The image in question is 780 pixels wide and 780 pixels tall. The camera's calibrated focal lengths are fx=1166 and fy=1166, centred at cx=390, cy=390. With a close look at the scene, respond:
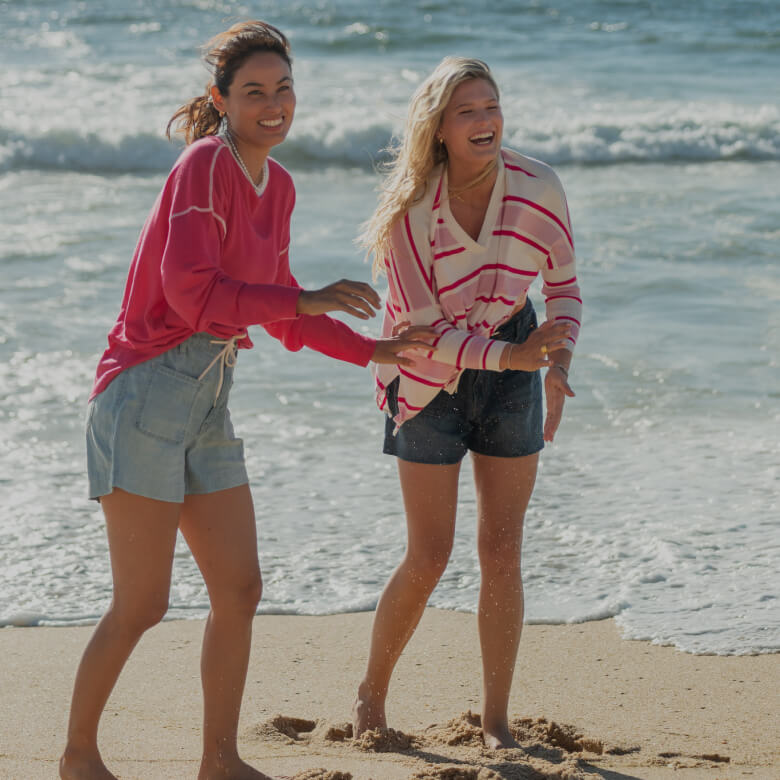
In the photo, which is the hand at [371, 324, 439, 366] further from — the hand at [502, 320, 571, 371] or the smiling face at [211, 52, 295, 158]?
the smiling face at [211, 52, 295, 158]

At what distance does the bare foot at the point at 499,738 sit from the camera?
3361mm

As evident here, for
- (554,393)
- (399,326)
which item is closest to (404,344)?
(399,326)

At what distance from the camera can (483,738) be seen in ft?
11.4

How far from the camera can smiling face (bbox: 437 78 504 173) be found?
3215 millimetres

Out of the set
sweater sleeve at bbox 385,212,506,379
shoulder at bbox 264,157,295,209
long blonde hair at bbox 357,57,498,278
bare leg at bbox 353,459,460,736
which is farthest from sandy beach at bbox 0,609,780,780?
shoulder at bbox 264,157,295,209

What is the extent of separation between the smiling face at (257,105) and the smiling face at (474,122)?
22.3 inches

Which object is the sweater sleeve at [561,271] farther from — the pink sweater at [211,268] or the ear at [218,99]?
the ear at [218,99]

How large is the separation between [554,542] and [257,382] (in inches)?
102

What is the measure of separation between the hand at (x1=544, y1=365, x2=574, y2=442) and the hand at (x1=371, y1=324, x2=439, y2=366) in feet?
1.32

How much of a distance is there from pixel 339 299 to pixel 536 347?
0.64 metres

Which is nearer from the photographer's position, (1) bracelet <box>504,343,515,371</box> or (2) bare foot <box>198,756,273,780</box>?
(2) bare foot <box>198,756,273,780</box>

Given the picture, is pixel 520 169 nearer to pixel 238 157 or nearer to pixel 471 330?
pixel 471 330

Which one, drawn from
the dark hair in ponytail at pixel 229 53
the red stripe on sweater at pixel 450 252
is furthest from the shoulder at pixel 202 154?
the red stripe on sweater at pixel 450 252

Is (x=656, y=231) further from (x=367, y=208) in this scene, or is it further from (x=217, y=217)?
(x=217, y=217)
